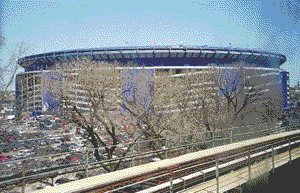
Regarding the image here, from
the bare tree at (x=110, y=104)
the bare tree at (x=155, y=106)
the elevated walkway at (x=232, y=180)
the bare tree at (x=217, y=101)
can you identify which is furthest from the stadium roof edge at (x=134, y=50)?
the elevated walkway at (x=232, y=180)

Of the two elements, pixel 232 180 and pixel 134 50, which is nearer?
pixel 232 180

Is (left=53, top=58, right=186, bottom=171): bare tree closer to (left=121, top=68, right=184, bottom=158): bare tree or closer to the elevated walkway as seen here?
(left=121, top=68, right=184, bottom=158): bare tree

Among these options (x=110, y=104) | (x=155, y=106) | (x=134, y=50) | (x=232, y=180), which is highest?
(x=134, y=50)

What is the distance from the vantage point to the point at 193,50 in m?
52.5

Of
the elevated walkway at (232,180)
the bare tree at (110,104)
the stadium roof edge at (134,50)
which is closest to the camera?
the elevated walkway at (232,180)

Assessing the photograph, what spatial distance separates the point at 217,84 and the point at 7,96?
649 inches

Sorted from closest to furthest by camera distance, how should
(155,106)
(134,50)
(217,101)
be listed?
1. (155,106)
2. (217,101)
3. (134,50)

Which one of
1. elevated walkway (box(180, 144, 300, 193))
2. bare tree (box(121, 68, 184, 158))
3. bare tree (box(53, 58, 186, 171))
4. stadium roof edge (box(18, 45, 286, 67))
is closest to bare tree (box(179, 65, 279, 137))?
bare tree (box(121, 68, 184, 158))

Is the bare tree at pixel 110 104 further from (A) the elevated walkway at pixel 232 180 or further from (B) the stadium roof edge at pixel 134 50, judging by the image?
(B) the stadium roof edge at pixel 134 50

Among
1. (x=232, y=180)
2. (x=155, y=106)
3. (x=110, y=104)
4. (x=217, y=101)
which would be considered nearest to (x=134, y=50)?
(x=217, y=101)

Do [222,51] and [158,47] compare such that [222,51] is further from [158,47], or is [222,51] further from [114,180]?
[114,180]

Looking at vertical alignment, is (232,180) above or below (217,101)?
below

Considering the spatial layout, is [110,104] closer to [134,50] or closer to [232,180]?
[232,180]

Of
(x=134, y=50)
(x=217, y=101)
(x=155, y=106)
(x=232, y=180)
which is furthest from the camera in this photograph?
(x=134, y=50)
